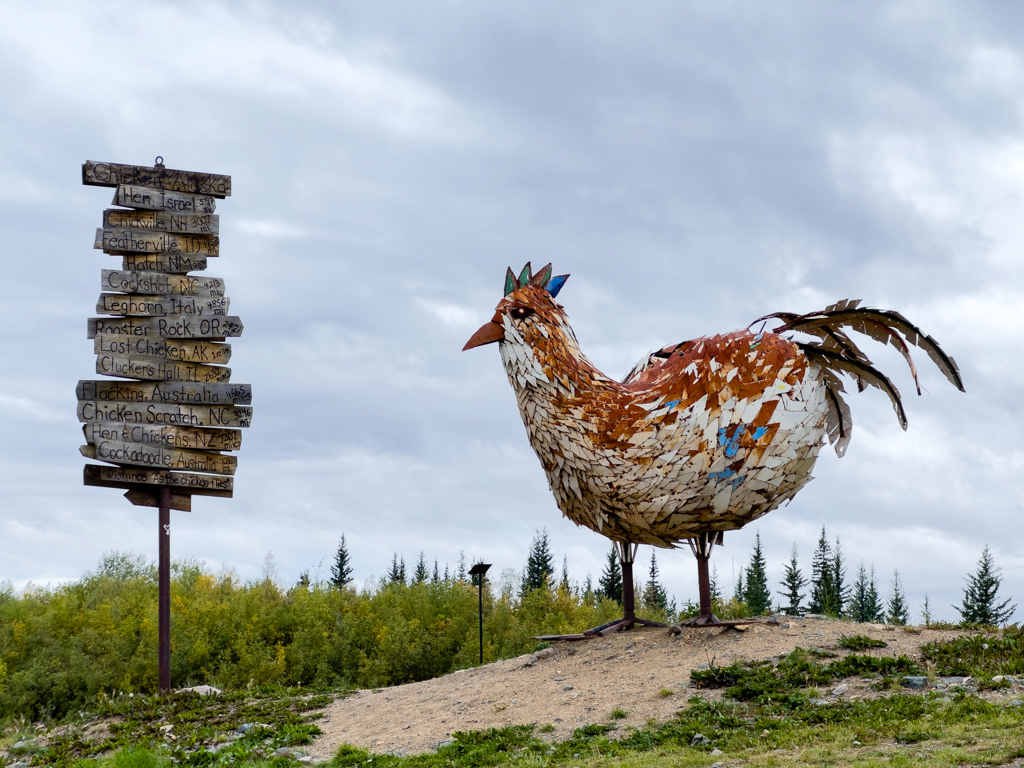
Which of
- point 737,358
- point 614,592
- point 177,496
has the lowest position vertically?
point 614,592

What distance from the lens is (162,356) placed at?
41.7 ft

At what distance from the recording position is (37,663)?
44.2 feet

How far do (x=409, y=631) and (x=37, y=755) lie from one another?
6.27 m

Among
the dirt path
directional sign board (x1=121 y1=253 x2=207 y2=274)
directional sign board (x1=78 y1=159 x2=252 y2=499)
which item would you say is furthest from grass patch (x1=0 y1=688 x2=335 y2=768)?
directional sign board (x1=121 y1=253 x2=207 y2=274)

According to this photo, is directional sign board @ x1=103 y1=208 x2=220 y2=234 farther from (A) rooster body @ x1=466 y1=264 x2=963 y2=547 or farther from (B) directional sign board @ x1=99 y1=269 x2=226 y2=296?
(A) rooster body @ x1=466 y1=264 x2=963 y2=547

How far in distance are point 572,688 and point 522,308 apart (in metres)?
4.35

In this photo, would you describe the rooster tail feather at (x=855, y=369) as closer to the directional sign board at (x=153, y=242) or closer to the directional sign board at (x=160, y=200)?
the directional sign board at (x=153, y=242)

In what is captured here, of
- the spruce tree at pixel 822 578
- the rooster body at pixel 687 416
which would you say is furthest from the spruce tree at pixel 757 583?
the rooster body at pixel 687 416

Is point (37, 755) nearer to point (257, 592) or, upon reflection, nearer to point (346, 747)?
point (346, 747)

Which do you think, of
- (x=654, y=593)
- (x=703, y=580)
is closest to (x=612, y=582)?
(x=654, y=593)

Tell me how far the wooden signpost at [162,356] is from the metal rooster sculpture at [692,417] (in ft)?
13.1

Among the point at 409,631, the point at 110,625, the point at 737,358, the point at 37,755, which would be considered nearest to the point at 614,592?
the point at 409,631

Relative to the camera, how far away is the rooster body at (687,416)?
10281 mm

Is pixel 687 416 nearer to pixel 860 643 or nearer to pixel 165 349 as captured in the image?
pixel 860 643
